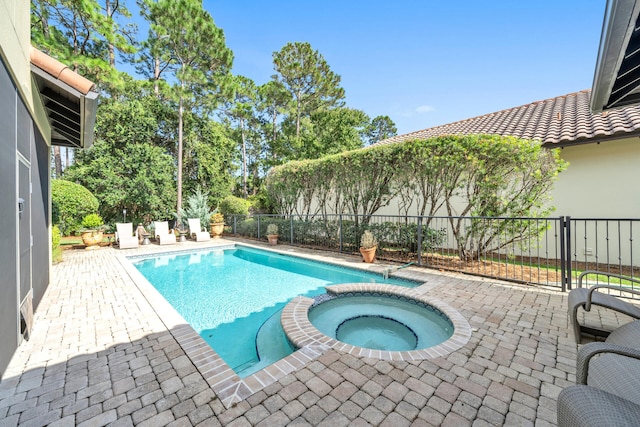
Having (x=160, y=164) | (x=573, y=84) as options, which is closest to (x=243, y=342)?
(x=160, y=164)

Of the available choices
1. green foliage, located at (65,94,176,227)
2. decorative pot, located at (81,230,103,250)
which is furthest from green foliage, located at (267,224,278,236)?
green foliage, located at (65,94,176,227)

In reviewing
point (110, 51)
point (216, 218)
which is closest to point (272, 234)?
point (216, 218)

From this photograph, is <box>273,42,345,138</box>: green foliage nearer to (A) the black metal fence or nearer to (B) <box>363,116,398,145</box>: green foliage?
(A) the black metal fence

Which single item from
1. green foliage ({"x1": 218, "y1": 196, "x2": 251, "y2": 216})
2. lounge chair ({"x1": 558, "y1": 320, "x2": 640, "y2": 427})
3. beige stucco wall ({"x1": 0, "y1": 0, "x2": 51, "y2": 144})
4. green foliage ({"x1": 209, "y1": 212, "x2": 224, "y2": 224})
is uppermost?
beige stucco wall ({"x1": 0, "y1": 0, "x2": 51, "y2": 144})

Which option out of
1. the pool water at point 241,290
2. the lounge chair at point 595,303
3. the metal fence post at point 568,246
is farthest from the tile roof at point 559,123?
the pool water at point 241,290

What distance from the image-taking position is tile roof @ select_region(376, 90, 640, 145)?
6.70m

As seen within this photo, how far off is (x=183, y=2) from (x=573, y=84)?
18870 mm

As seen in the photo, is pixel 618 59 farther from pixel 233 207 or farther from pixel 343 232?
pixel 233 207

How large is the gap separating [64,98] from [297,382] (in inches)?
237

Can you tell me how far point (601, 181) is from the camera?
6922 mm

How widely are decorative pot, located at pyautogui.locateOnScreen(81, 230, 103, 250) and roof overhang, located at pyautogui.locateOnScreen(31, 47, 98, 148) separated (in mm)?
5112

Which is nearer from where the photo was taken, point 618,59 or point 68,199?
point 618,59

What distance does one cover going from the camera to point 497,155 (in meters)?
6.18

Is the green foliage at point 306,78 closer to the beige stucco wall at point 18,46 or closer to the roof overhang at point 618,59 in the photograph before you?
the beige stucco wall at point 18,46
